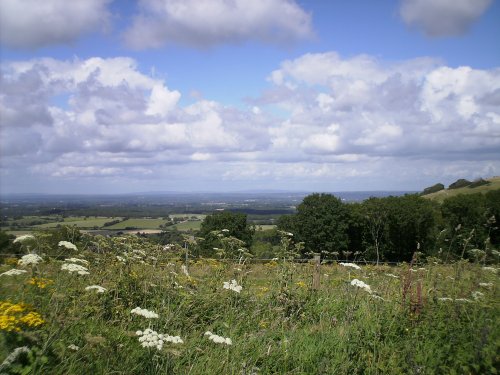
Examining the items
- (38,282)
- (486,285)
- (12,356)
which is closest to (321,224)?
(486,285)

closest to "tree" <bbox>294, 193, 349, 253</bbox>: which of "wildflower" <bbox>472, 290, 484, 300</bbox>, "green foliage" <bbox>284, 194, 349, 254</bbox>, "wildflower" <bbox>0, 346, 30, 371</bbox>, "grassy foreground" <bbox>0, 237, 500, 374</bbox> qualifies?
"green foliage" <bbox>284, 194, 349, 254</bbox>

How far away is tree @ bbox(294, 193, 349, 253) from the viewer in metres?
55.3

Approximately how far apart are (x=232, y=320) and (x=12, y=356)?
3.40 m

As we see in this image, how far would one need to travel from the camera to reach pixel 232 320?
611cm

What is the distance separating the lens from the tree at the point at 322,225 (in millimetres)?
55344

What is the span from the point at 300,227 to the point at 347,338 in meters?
51.5

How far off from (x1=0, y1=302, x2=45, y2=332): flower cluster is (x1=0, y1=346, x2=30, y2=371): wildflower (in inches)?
13.2

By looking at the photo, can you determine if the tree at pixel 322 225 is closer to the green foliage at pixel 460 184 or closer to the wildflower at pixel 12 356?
the wildflower at pixel 12 356

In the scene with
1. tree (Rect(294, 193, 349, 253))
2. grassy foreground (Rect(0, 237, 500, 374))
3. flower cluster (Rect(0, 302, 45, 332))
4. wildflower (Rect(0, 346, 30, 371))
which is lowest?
tree (Rect(294, 193, 349, 253))

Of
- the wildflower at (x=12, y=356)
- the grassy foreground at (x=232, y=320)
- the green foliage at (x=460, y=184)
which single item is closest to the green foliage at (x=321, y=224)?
the grassy foreground at (x=232, y=320)

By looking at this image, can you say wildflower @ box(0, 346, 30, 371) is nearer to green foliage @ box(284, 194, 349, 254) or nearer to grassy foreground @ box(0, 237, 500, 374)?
grassy foreground @ box(0, 237, 500, 374)

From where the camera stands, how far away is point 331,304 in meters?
7.09

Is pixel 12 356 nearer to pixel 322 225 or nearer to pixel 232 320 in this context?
pixel 232 320

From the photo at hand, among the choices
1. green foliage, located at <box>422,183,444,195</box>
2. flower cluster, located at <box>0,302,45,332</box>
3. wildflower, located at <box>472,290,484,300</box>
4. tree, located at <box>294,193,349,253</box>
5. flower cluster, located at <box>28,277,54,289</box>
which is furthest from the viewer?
green foliage, located at <box>422,183,444,195</box>
